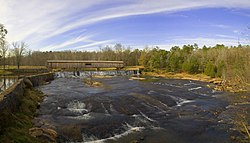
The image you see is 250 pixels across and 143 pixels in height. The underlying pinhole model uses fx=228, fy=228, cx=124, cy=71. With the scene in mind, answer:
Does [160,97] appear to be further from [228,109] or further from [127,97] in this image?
[228,109]

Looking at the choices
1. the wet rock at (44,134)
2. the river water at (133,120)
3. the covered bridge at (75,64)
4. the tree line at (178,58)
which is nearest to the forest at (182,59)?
the tree line at (178,58)

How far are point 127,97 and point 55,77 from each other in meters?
33.4

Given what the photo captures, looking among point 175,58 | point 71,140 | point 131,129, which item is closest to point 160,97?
point 131,129

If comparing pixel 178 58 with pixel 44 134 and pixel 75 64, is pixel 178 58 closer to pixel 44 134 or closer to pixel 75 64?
pixel 75 64

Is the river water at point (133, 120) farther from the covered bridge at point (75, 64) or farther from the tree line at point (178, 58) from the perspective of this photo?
the covered bridge at point (75, 64)

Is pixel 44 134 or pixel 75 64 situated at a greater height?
pixel 75 64

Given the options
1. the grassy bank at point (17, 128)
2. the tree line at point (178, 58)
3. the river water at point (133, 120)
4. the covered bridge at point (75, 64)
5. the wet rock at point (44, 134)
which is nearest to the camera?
the grassy bank at point (17, 128)

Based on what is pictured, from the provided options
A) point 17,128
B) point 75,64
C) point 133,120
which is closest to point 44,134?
point 17,128

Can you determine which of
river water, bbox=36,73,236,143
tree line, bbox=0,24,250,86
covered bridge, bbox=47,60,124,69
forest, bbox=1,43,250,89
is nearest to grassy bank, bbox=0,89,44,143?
river water, bbox=36,73,236,143

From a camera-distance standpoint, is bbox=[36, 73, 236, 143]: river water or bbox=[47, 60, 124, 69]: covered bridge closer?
bbox=[36, 73, 236, 143]: river water

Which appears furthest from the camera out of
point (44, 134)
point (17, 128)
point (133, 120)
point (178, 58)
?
point (178, 58)

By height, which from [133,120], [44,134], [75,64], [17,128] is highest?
[75,64]

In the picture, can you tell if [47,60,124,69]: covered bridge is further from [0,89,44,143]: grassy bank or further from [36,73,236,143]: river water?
[0,89,44,143]: grassy bank

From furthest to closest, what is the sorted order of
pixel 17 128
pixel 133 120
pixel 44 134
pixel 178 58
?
pixel 178 58 → pixel 133 120 → pixel 44 134 → pixel 17 128
